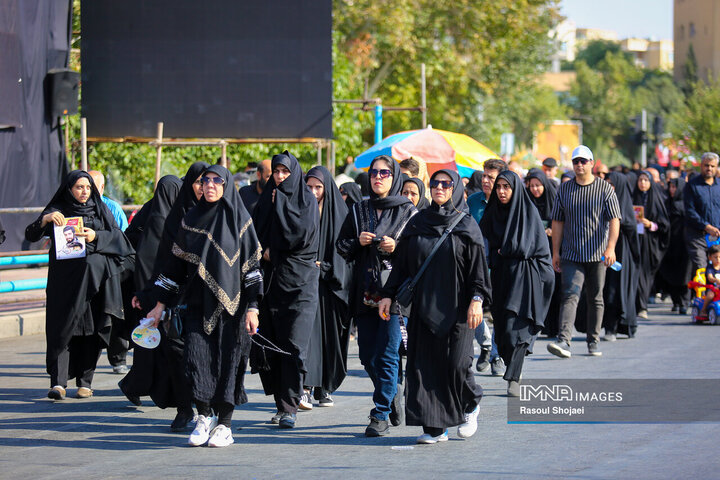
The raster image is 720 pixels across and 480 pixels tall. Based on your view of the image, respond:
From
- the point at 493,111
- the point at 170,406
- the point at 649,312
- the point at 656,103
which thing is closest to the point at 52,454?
the point at 170,406

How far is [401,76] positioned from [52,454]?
2959 centimetres

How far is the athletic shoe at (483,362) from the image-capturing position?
32.1 feet

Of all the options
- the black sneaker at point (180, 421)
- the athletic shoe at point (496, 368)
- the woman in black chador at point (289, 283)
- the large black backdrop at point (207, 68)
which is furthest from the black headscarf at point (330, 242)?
the large black backdrop at point (207, 68)

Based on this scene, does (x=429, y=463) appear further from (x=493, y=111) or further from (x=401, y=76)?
(x=493, y=111)

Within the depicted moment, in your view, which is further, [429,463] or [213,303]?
[213,303]

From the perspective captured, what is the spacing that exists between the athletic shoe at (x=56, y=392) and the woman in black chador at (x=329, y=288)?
6.69ft

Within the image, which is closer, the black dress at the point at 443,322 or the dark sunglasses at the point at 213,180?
the black dress at the point at 443,322

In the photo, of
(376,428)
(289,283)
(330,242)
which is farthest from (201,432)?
(330,242)

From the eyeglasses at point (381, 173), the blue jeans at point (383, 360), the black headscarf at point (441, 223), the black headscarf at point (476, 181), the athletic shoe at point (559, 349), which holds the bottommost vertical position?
the athletic shoe at point (559, 349)

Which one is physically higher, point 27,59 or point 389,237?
point 27,59

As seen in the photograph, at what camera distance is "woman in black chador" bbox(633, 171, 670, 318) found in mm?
14141

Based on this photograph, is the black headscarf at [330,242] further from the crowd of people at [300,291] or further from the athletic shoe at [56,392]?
the athletic shoe at [56,392]

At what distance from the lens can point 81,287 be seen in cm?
868

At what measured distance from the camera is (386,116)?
38156 mm
